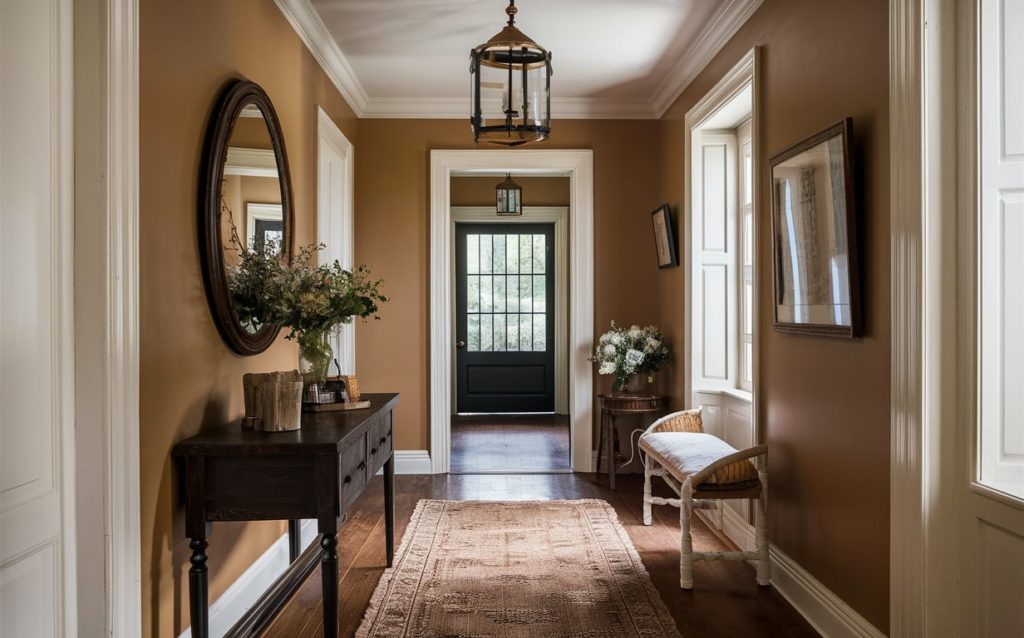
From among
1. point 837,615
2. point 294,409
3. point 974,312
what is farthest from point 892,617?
point 294,409

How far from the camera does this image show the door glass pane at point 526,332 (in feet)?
28.4

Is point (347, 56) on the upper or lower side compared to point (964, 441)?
upper

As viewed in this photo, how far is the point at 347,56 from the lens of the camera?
4621mm

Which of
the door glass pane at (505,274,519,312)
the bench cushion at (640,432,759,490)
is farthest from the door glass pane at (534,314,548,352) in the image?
the bench cushion at (640,432,759,490)

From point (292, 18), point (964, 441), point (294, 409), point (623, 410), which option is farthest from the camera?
point (623, 410)

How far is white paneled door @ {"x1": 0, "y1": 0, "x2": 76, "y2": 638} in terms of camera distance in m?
1.62

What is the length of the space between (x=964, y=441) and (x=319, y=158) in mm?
3417

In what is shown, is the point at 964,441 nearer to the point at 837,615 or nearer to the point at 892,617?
the point at 892,617

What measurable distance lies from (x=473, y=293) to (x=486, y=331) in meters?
0.46

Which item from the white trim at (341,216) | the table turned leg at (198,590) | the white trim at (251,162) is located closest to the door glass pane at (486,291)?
the white trim at (341,216)

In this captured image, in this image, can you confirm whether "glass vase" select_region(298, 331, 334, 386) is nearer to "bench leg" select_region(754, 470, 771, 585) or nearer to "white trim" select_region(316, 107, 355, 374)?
"white trim" select_region(316, 107, 355, 374)

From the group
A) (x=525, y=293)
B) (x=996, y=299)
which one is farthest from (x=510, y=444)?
(x=996, y=299)

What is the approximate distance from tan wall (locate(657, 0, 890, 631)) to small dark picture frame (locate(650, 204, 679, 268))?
1521 mm

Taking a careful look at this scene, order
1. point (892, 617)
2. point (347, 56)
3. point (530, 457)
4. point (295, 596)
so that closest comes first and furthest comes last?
point (892, 617)
point (295, 596)
point (347, 56)
point (530, 457)
